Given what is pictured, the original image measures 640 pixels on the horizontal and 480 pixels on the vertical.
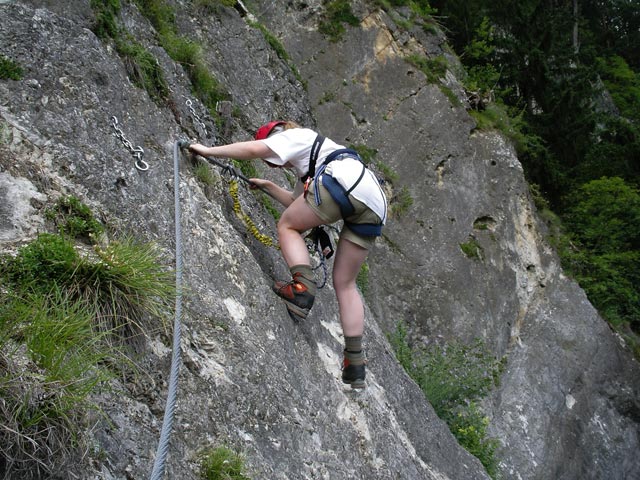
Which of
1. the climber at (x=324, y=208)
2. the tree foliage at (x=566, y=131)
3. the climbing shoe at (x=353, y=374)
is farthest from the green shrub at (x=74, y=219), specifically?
the tree foliage at (x=566, y=131)

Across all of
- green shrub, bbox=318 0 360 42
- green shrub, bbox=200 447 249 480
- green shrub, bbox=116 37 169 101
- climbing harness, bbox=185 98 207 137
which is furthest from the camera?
green shrub, bbox=318 0 360 42

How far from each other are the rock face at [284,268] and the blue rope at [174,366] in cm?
13

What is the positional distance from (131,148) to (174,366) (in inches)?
72.2

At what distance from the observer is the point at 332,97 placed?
13.8 m

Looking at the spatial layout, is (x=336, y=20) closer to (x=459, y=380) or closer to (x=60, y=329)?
(x=459, y=380)

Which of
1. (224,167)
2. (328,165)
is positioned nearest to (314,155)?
(328,165)

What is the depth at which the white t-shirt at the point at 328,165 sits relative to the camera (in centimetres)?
449

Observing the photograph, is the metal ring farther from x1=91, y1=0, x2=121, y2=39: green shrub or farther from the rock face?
x1=91, y1=0, x2=121, y2=39: green shrub

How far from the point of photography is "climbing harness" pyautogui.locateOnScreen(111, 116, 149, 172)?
4.34m

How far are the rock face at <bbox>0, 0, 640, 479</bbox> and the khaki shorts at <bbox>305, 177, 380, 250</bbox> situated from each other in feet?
2.21

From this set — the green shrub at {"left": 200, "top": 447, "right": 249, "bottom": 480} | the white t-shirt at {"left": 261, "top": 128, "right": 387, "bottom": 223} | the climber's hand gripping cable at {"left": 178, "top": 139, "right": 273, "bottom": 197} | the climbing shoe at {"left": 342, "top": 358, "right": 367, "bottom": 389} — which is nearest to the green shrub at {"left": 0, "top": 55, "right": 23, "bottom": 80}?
the climber's hand gripping cable at {"left": 178, "top": 139, "right": 273, "bottom": 197}

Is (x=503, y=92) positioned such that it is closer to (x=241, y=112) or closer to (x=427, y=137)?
(x=427, y=137)

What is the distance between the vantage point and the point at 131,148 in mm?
4363

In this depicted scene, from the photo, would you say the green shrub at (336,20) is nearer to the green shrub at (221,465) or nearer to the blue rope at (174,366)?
the blue rope at (174,366)
